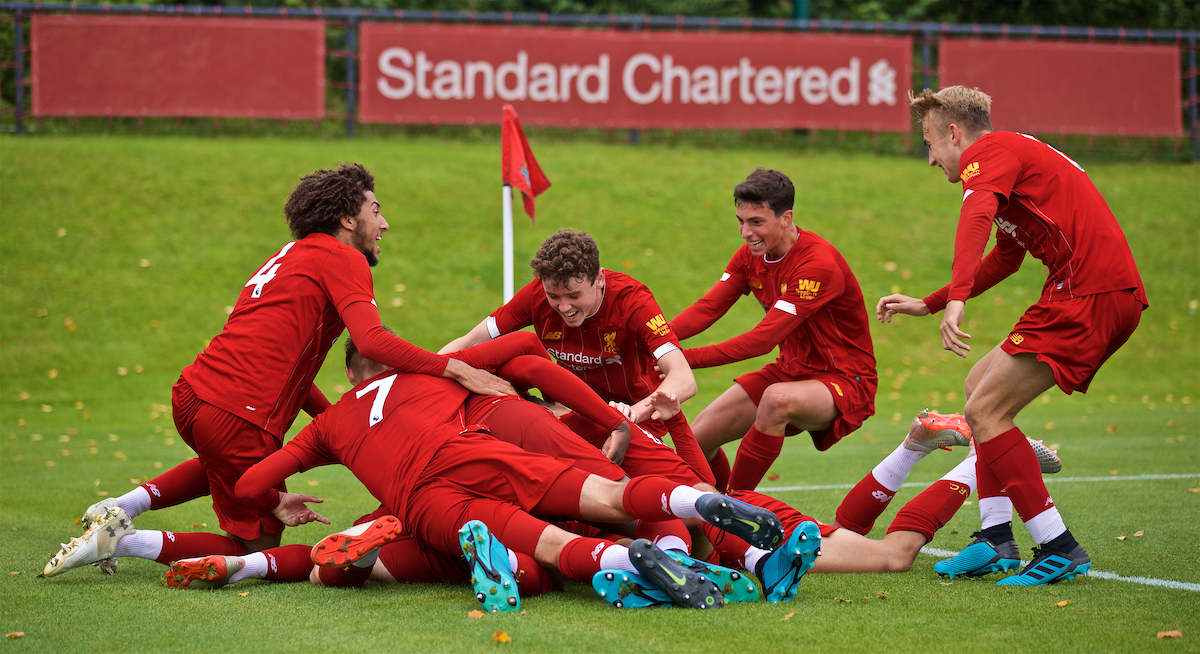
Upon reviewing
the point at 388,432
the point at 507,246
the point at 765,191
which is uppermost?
the point at 765,191

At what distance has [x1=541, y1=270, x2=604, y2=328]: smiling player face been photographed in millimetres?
4602

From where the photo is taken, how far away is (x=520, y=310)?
5.23 metres

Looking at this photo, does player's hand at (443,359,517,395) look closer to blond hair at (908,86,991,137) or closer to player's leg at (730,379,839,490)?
player's leg at (730,379,839,490)

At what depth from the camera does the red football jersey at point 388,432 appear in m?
3.97

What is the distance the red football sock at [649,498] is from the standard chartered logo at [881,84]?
48.1 feet

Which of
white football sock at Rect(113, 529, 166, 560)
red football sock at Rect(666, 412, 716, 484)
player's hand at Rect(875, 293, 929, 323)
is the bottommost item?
white football sock at Rect(113, 529, 166, 560)

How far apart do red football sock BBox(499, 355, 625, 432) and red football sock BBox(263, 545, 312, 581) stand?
3.99 feet

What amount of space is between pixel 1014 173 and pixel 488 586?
8.72 feet

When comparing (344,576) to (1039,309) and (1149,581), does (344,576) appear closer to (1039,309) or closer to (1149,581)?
(1039,309)

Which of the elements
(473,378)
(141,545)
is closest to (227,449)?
(141,545)

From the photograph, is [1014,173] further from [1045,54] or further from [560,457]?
[1045,54]

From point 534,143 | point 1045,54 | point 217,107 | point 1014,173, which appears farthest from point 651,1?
point 1014,173

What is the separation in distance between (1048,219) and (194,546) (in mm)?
3983

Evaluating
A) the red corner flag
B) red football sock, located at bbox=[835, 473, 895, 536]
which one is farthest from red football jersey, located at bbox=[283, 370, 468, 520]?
the red corner flag
